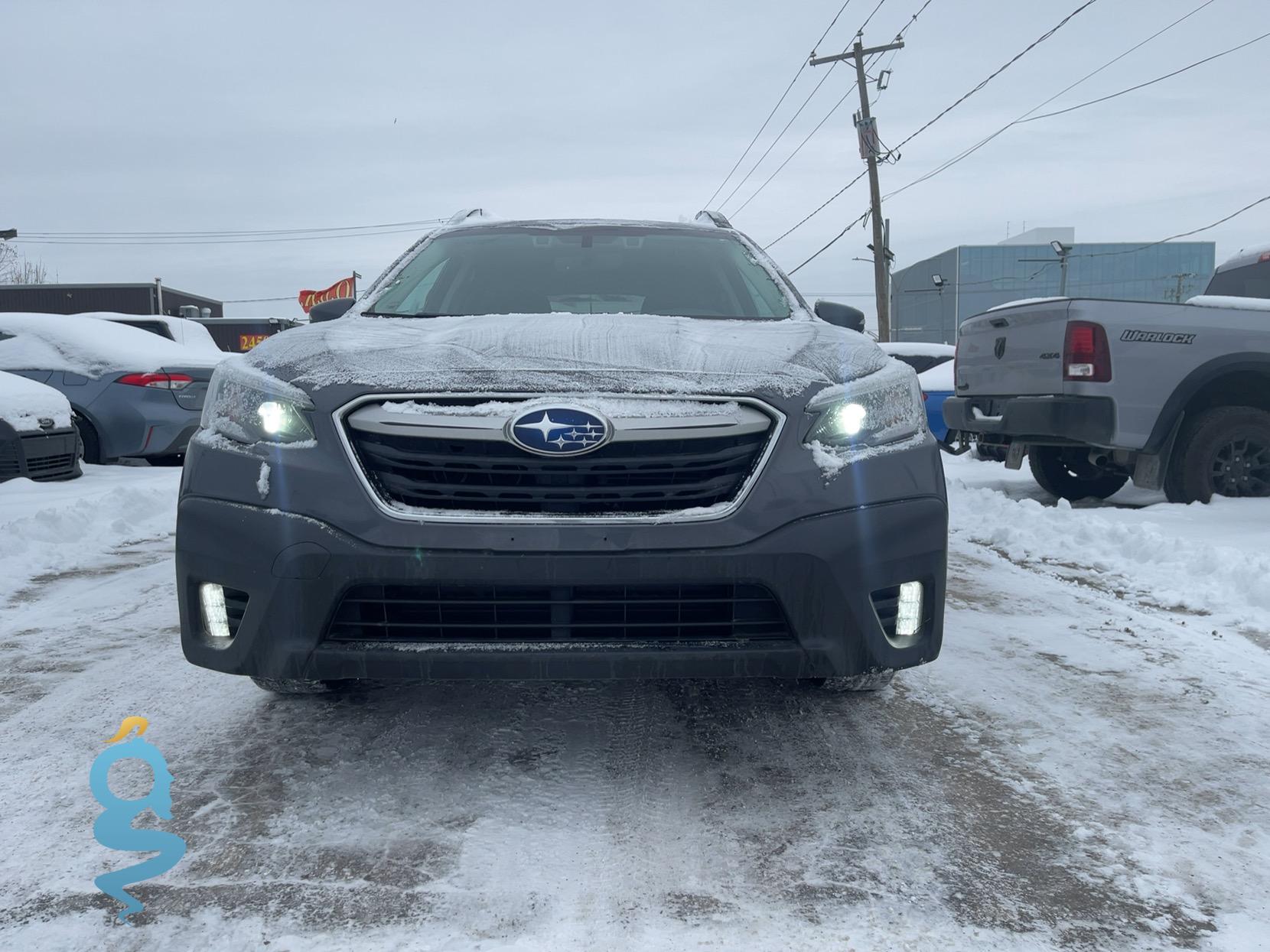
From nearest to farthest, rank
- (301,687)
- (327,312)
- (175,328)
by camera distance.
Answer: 1. (301,687)
2. (327,312)
3. (175,328)

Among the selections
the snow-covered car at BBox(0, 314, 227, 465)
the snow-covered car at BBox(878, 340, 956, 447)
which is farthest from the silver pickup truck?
the snow-covered car at BBox(0, 314, 227, 465)

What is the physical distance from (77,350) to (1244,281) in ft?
34.3

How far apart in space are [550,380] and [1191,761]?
82.5 inches

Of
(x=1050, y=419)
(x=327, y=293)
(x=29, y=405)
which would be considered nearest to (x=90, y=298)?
(x=327, y=293)

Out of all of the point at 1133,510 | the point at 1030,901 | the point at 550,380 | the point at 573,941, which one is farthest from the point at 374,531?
the point at 1133,510

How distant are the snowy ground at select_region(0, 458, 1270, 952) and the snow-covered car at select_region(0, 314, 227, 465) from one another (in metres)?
5.42

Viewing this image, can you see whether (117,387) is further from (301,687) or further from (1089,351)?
(1089,351)

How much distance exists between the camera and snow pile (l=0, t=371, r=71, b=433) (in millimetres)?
7707

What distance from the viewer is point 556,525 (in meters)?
2.39

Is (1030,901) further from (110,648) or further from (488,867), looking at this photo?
(110,648)

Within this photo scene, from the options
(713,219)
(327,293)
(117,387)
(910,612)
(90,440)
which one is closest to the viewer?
(910,612)

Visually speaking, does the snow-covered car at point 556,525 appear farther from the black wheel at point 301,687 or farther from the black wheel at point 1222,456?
the black wheel at point 1222,456

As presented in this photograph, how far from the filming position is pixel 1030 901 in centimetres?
208

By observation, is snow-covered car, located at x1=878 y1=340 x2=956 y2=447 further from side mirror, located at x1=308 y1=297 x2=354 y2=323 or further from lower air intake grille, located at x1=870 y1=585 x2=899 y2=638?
lower air intake grille, located at x1=870 y1=585 x2=899 y2=638
